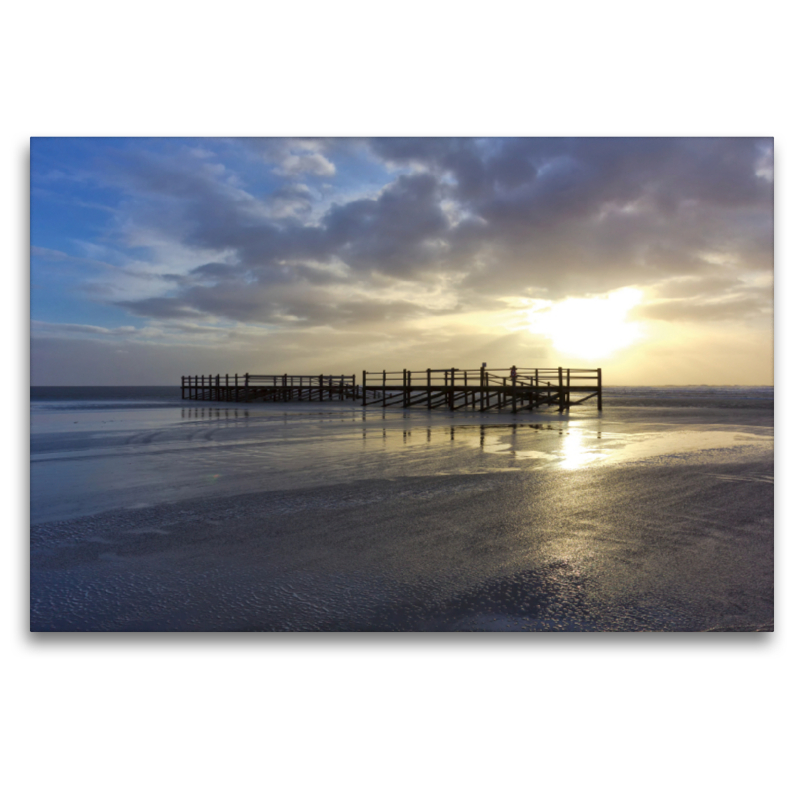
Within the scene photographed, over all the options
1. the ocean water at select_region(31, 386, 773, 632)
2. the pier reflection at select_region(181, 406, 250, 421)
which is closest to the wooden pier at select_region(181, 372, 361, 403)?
the pier reflection at select_region(181, 406, 250, 421)

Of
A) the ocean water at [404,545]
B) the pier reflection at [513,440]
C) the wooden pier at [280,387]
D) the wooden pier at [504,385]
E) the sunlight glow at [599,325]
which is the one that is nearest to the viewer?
the ocean water at [404,545]

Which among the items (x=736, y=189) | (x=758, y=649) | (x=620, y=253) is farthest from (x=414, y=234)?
(x=758, y=649)

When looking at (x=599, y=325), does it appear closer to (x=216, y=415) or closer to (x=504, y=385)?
(x=504, y=385)

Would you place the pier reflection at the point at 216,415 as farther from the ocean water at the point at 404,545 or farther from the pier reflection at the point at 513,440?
the ocean water at the point at 404,545

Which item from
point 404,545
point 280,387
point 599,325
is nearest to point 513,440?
point 599,325

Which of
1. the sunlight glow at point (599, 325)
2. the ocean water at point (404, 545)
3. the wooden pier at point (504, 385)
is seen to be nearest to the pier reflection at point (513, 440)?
the ocean water at point (404, 545)

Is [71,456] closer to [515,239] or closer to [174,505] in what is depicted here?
[174,505]

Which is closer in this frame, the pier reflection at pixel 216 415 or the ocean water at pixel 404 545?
the ocean water at pixel 404 545

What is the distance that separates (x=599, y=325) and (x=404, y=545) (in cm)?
541

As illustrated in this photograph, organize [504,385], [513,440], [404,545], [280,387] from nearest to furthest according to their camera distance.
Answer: [404,545] < [513,440] < [504,385] < [280,387]

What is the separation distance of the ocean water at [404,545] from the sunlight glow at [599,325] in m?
2.10

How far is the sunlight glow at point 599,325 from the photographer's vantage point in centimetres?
834

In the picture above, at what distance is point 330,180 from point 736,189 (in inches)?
201

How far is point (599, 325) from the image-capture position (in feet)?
27.4
